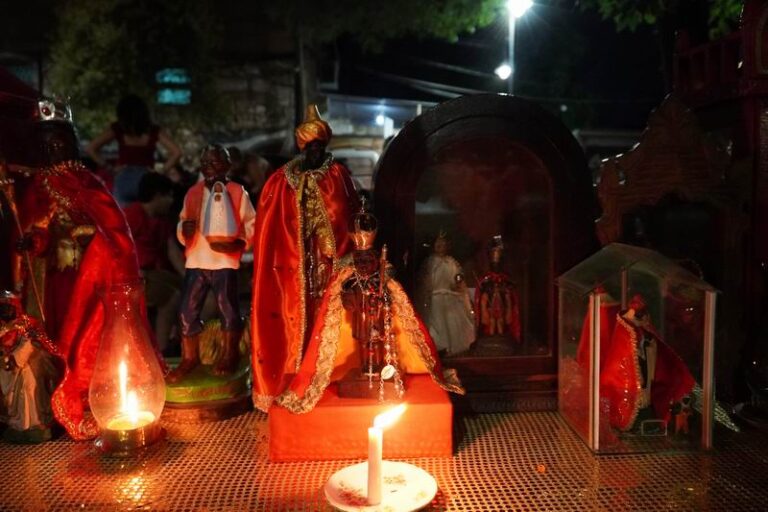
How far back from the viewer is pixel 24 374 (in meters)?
3.72

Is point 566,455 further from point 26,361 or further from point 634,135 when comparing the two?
point 634,135

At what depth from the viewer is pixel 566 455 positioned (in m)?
3.57

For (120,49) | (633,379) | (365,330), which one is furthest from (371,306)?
(120,49)

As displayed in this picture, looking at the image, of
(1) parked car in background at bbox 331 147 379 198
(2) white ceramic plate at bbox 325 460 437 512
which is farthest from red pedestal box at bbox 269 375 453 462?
(1) parked car in background at bbox 331 147 379 198

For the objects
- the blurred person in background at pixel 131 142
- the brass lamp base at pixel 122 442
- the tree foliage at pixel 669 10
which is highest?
the tree foliage at pixel 669 10

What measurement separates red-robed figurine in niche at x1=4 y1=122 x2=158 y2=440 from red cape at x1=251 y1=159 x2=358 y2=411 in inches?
28.7

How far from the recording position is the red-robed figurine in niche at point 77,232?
13.3 feet

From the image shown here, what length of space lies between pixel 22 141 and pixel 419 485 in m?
3.56

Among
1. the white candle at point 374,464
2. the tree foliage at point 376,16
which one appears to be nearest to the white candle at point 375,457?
the white candle at point 374,464

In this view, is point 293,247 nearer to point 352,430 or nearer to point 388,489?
point 352,430

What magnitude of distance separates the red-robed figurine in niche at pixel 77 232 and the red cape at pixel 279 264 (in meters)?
0.73

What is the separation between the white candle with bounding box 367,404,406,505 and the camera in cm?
262

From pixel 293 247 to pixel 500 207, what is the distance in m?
1.32

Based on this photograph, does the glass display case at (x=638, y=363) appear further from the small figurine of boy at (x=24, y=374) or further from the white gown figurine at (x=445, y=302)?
the small figurine of boy at (x=24, y=374)
